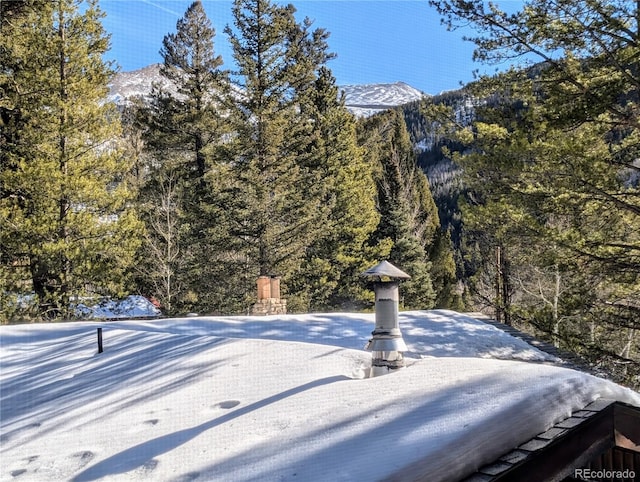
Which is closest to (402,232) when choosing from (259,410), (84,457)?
(259,410)

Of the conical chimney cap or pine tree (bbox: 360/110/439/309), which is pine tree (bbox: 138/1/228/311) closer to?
pine tree (bbox: 360/110/439/309)

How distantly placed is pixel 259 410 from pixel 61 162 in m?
9.23

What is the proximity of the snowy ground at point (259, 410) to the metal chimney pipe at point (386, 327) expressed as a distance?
7.2 inches

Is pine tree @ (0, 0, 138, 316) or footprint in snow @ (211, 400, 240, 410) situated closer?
footprint in snow @ (211, 400, 240, 410)

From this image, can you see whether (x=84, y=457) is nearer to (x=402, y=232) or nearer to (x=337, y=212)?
(x=337, y=212)

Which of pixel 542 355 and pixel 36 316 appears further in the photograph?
pixel 36 316

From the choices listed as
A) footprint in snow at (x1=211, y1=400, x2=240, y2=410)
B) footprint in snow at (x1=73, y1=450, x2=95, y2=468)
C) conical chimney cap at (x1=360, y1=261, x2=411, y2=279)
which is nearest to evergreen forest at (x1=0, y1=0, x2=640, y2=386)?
conical chimney cap at (x1=360, y1=261, x2=411, y2=279)

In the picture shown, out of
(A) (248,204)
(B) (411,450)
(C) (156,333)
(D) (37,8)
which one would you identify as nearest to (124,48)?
(D) (37,8)

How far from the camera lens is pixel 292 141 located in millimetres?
16906

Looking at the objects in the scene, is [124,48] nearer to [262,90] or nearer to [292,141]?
[262,90]

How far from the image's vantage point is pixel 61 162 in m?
10.4

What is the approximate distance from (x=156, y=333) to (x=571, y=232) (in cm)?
553

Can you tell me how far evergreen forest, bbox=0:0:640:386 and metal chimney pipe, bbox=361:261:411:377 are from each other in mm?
3250

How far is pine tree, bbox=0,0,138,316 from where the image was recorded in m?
10.1
